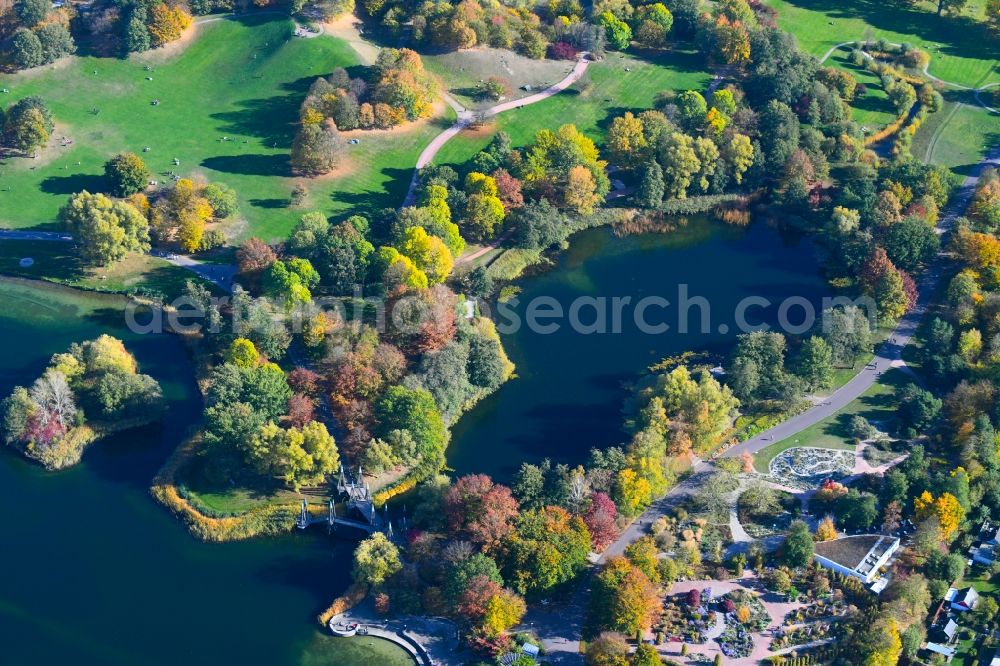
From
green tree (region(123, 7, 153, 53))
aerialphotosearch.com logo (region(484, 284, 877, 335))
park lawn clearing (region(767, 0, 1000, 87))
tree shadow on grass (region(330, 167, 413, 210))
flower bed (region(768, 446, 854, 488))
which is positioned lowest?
flower bed (region(768, 446, 854, 488))

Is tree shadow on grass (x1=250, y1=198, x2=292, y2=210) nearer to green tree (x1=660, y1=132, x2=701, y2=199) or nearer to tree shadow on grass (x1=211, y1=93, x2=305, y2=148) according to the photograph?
tree shadow on grass (x1=211, y1=93, x2=305, y2=148)

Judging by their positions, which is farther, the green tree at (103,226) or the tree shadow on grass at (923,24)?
the tree shadow on grass at (923,24)

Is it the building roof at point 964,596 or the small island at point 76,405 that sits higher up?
the small island at point 76,405

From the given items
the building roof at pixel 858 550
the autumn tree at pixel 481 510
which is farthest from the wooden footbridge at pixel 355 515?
the building roof at pixel 858 550

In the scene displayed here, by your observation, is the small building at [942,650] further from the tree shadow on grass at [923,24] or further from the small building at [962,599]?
the tree shadow on grass at [923,24]

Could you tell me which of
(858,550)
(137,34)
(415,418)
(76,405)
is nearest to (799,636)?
(858,550)

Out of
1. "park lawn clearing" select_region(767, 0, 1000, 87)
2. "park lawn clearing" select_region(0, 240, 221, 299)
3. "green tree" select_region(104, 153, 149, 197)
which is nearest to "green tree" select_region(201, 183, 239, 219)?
"park lawn clearing" select_region(0, 240, 221, 299)

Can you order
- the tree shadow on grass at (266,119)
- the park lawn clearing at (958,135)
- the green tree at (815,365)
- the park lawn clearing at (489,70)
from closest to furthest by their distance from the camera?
1. the green tree at (815,365)
2. the tree shadow on grass at (266,119)
3. the park lawn clearing at (958,135)
4. the park lawn clearing at (489,70)
